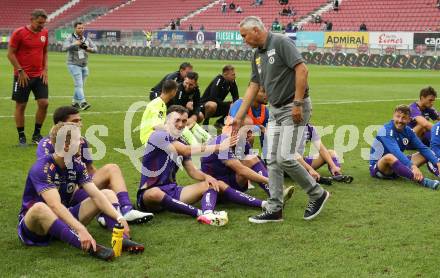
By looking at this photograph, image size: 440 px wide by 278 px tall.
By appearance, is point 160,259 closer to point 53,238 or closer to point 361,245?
point 53,238

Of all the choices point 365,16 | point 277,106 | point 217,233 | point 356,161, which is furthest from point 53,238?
point 365,16

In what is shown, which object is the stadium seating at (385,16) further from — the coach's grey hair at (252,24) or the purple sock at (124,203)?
the purple sock at (124,203)

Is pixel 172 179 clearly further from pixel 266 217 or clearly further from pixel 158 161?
pixel 266 217

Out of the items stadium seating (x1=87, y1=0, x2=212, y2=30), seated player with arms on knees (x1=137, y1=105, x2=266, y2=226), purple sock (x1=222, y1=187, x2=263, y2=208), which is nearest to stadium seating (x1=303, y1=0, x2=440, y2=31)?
stadium seating (x1=87, y1=0, x2=212, y2=30)

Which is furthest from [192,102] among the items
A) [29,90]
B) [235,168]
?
[235,168]

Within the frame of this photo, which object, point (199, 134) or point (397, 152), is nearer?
point (397, 152)

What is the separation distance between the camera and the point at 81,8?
7062cm

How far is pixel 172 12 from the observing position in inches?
2415

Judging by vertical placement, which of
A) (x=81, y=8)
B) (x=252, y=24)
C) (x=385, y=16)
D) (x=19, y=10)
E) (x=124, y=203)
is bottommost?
(x=124, y=203)

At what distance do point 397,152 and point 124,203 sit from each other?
3.83 m

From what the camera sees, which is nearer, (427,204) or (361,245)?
(361,245)

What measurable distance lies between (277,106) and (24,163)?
4487 mm

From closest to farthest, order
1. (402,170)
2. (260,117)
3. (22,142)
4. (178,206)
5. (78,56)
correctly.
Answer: (178,206) → (402,170) → (260,117) → (22,142) → (78,56)

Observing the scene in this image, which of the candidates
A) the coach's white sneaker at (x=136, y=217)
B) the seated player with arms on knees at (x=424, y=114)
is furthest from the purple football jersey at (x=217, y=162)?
the seated player with arms on knees at (x=424, y=114)
